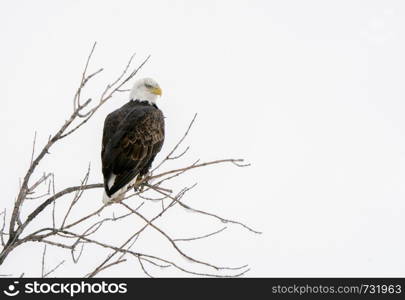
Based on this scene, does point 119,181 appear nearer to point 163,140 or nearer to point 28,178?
point 163,140

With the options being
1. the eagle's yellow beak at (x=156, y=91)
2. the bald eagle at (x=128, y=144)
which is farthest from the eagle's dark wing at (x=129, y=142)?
the eagle's yellow beak at (x=156, y=91)

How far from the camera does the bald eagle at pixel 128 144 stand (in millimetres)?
6945

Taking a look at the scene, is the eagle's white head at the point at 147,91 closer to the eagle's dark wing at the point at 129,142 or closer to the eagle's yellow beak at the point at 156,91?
the eagle's yellow beak at the point at 156,91

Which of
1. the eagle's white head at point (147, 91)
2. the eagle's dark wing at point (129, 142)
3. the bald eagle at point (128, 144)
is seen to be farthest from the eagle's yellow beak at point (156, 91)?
the eagle's dark wing at point (129, 142)

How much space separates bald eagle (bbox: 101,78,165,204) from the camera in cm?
695

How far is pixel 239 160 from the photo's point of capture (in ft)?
15.0

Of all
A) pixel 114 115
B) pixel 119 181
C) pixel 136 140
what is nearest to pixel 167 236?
pixel 119 181

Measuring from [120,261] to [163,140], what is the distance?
388 cm

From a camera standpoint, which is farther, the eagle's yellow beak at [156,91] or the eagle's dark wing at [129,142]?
the eagle's yellow beak at [156,91]

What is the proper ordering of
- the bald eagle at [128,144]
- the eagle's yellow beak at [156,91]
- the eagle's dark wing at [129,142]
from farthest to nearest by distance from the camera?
1. the eagle's yellow beak at [156,91]
2. the eagle's dark wing at [129,142]
3. the bald eagle at [128,144]

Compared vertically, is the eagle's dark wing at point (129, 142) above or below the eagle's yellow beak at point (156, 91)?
below

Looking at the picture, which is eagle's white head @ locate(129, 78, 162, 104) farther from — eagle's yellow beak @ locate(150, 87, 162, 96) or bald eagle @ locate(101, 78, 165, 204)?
bald eagle @ locate(101, 78, 165, 204)

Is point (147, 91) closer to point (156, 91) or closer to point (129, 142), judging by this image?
point (156, 91)

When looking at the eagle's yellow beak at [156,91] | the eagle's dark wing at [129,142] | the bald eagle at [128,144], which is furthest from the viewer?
the eagle's yellow beak at [156,91]
